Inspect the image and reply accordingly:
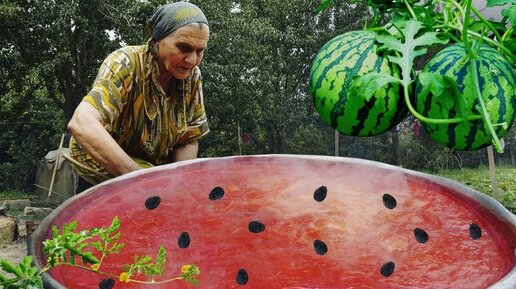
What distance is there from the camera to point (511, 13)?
760 millimetres

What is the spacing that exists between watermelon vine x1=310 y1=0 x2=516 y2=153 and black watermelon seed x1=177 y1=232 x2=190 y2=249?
594 millimetres

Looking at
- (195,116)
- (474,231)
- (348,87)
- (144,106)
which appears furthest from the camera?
(195,116)

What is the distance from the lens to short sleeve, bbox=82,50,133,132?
1478mm

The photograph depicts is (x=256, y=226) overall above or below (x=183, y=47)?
below

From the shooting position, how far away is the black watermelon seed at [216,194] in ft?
4.53

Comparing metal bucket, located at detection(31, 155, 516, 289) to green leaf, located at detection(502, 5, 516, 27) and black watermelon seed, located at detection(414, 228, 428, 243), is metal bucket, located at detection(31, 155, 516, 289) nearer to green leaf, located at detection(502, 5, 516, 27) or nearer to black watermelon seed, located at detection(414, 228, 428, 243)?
black watermelon seed, located at detection(414, 228, 428, 243)

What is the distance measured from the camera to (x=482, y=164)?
17297 millimetres

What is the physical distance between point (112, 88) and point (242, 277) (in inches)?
23.0

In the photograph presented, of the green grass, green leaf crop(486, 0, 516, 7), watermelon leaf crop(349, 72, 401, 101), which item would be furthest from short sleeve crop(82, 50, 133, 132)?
the green grass

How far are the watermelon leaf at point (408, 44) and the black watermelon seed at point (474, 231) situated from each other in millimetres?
429

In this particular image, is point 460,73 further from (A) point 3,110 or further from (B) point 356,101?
(A) point 3,110

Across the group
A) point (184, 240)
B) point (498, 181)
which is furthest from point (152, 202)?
point (498, 181)

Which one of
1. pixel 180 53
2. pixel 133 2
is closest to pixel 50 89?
pixel 133 2

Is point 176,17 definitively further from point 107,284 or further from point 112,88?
point 107,284
